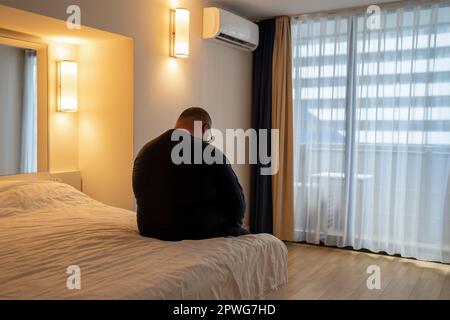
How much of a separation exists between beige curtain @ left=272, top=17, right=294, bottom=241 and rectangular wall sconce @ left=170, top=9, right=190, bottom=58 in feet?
4.28

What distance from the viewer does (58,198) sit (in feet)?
9.68

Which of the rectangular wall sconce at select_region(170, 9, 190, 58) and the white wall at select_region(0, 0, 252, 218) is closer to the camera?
the white wall at select_region(0, 0, 252, 218)

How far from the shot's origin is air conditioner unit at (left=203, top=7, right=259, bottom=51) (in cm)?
391

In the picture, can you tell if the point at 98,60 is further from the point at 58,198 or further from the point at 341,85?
the point at 341,85

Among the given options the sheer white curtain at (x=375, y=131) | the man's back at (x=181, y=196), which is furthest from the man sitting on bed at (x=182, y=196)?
the sheer white curtain at (x=375, y=131)

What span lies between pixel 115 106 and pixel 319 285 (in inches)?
82.0

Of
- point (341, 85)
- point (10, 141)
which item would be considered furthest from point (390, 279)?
point (10, 141)

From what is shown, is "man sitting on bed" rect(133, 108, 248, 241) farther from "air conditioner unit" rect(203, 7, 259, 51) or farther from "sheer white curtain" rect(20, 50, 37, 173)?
"air conditioner unit" rect(203, 7, 259, 51)

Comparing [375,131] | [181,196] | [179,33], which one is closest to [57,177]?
[179,33]

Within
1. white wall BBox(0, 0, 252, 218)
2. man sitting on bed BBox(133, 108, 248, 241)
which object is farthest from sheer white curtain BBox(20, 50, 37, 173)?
man sitting on bed BBox(133, 108, 248, 241)

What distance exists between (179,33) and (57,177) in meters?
1.51

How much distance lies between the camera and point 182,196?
203cm

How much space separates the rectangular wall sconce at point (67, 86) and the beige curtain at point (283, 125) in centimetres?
209
